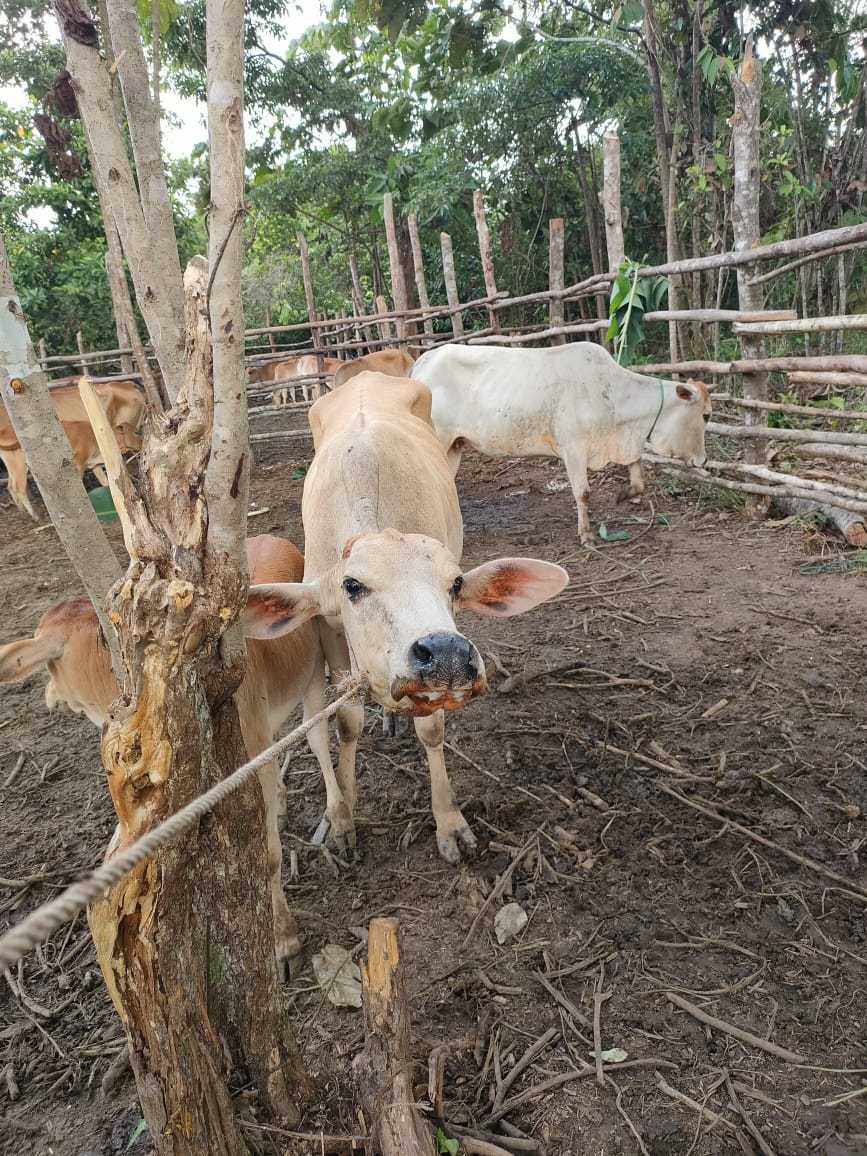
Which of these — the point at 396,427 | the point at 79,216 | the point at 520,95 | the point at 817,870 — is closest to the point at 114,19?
the point at 396,427

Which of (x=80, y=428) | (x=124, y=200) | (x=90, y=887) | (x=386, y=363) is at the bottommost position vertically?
(x=90, y=887)

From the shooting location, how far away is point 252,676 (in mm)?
2713

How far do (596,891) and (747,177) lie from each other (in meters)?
5.95

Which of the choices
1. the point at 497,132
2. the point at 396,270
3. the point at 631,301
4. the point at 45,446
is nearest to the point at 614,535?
the point at 631,301

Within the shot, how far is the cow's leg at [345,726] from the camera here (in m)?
3.36

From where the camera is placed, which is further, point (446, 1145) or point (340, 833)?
point (340, 833)

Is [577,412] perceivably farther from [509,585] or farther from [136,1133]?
[136,1133]

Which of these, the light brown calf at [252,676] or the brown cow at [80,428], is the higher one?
the brown cow at [80,428]

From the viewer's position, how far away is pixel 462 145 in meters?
15.1

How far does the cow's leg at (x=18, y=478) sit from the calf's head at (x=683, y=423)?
7.39m

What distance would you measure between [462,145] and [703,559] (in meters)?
12.4

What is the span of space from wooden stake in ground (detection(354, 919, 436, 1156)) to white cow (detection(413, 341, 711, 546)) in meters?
5.43

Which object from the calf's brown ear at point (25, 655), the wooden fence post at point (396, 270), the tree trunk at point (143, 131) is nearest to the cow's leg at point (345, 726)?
the calf's brown ear at point (25, 655)

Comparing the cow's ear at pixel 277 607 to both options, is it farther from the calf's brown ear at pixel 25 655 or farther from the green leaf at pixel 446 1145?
the green leaf at pixel 446 1145
